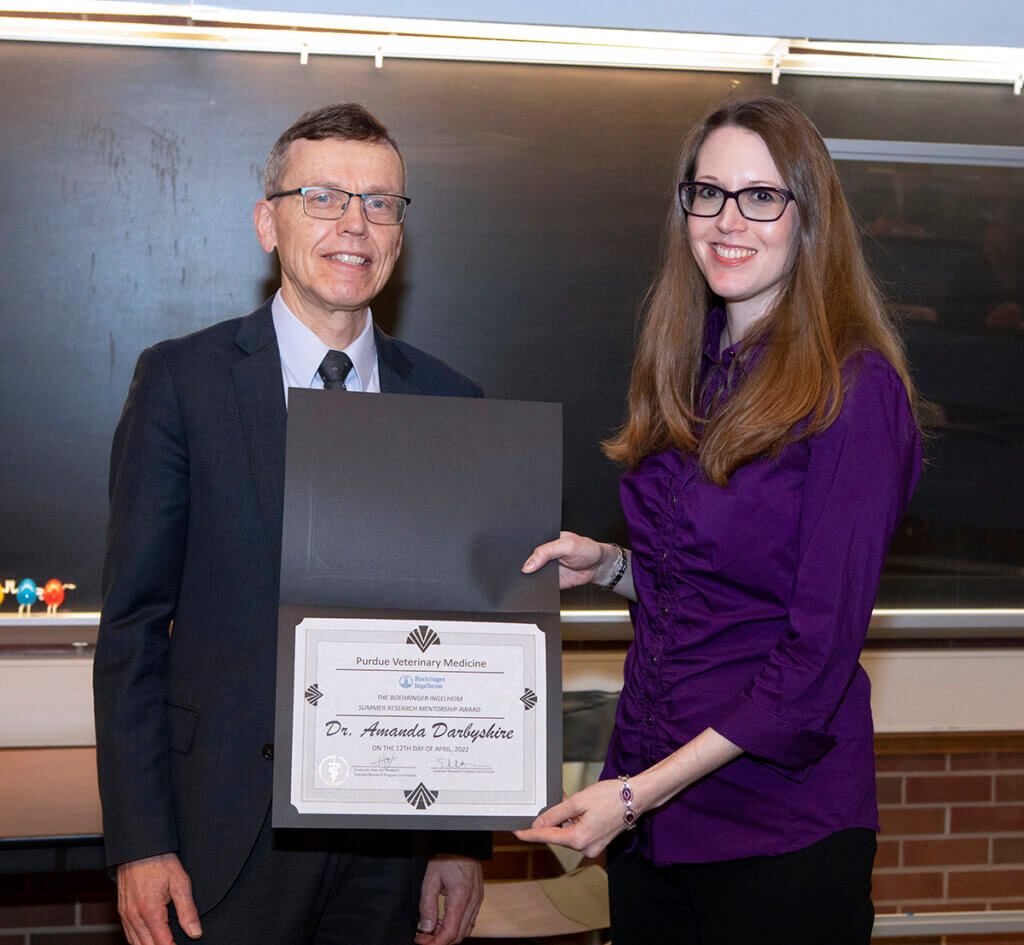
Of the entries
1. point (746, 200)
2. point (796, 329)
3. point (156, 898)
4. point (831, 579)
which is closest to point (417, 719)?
point (156, 898)

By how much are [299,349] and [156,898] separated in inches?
34.0

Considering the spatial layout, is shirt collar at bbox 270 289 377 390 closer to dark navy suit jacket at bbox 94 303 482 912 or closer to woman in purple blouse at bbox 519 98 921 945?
dark navy suit jacket at bbox 94 303 482 912

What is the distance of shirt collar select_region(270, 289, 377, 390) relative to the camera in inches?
70.5

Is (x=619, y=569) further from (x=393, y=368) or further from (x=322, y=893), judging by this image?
(x=322, y=893)

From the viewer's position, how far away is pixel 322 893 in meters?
1.67

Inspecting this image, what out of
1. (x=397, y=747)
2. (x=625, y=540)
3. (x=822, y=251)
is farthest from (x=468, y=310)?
(x=397, y=747)

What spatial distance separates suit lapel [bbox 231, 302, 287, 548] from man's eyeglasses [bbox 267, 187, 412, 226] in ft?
0.68

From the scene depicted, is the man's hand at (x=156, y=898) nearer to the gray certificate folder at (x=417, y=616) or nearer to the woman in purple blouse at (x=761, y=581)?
the gray certificate folder at (x=417, y=616)

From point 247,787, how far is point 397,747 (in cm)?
29

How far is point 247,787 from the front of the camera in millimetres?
1616

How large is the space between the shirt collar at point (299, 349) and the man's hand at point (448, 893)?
2.70ft

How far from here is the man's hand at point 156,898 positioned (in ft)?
5.16

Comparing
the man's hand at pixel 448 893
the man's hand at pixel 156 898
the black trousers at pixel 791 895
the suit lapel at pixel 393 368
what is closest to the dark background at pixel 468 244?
the suit lapel at pixel 393 368

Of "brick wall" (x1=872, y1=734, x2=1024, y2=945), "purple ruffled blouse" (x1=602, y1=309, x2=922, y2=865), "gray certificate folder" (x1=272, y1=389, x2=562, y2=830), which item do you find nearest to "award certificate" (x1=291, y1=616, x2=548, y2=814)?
"gray certificate folder" (x1=272, y1=389, x2=562, y2=830)
